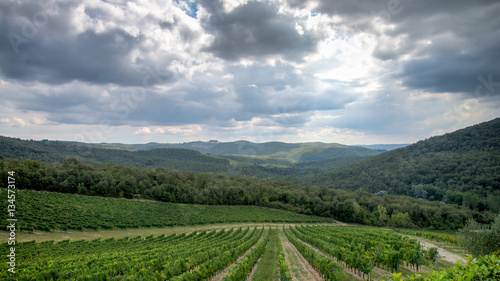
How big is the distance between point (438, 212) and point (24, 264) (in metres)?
103

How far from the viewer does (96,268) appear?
17.0 meters

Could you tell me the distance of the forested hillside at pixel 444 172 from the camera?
3954 inches

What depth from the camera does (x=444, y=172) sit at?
125 metres

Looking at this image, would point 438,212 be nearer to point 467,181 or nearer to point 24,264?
point 467,181

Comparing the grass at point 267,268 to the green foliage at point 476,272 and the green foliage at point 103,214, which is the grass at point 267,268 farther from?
the green foliage at point 103,214

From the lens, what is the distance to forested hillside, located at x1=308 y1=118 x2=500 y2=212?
100 metres

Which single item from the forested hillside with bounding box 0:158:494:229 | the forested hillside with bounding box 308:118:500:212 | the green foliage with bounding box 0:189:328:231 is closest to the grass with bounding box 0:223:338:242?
the green foliage with bounding box 0:189:328:231

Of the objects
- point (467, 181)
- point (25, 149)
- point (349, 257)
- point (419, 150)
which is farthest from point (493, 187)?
point (25, 149)

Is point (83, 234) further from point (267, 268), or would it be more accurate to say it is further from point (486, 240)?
point (486, 240)

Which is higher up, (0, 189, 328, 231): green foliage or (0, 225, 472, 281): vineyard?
(0, 225, 472, 281): vineyard

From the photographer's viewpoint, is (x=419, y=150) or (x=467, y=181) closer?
(x=467, y=181)

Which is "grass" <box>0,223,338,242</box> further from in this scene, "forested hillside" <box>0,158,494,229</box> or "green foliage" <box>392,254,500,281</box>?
"green foliage" <box>392,254,500,281</box>

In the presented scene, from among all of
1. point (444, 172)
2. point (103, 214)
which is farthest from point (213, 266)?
point (444, 172)

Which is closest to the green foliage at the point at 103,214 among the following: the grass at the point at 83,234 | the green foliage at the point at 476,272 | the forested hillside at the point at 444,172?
the grass at the point at 83,234
